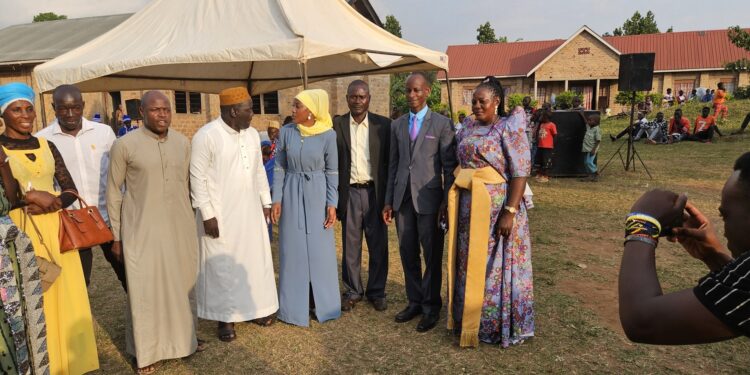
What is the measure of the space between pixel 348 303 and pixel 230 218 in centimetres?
138

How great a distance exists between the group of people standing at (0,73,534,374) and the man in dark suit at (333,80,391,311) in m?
0.01

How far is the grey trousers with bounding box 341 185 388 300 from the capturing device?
437 centimetres

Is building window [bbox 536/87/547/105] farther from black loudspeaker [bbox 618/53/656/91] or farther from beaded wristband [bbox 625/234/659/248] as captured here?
beaded wristband [bbox 625/234/659/248]

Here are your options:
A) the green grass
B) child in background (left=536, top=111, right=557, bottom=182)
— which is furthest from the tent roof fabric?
child in background (left=536, top=111, right=557, bottom=182)

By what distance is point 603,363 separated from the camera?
3350mm

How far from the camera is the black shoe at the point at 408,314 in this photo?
4133 mm

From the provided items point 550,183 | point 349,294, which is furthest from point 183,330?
point 550,183

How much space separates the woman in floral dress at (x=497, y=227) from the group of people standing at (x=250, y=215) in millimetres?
11

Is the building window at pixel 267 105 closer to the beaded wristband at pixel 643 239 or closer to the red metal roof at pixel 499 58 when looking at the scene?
the red metal roof at pixel 499 58

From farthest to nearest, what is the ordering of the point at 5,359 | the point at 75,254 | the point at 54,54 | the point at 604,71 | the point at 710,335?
the point at 604,71 → the point at 54,54 → the point at 75,254 → the point at 5,359 → the point at 710,335

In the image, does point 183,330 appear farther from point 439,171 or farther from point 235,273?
point 439,171

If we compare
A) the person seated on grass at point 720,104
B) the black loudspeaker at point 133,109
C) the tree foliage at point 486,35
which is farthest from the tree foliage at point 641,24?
the black loudspeaker at point 133,109

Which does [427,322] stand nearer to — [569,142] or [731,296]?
[731,296]

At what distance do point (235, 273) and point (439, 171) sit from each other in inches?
70.4
